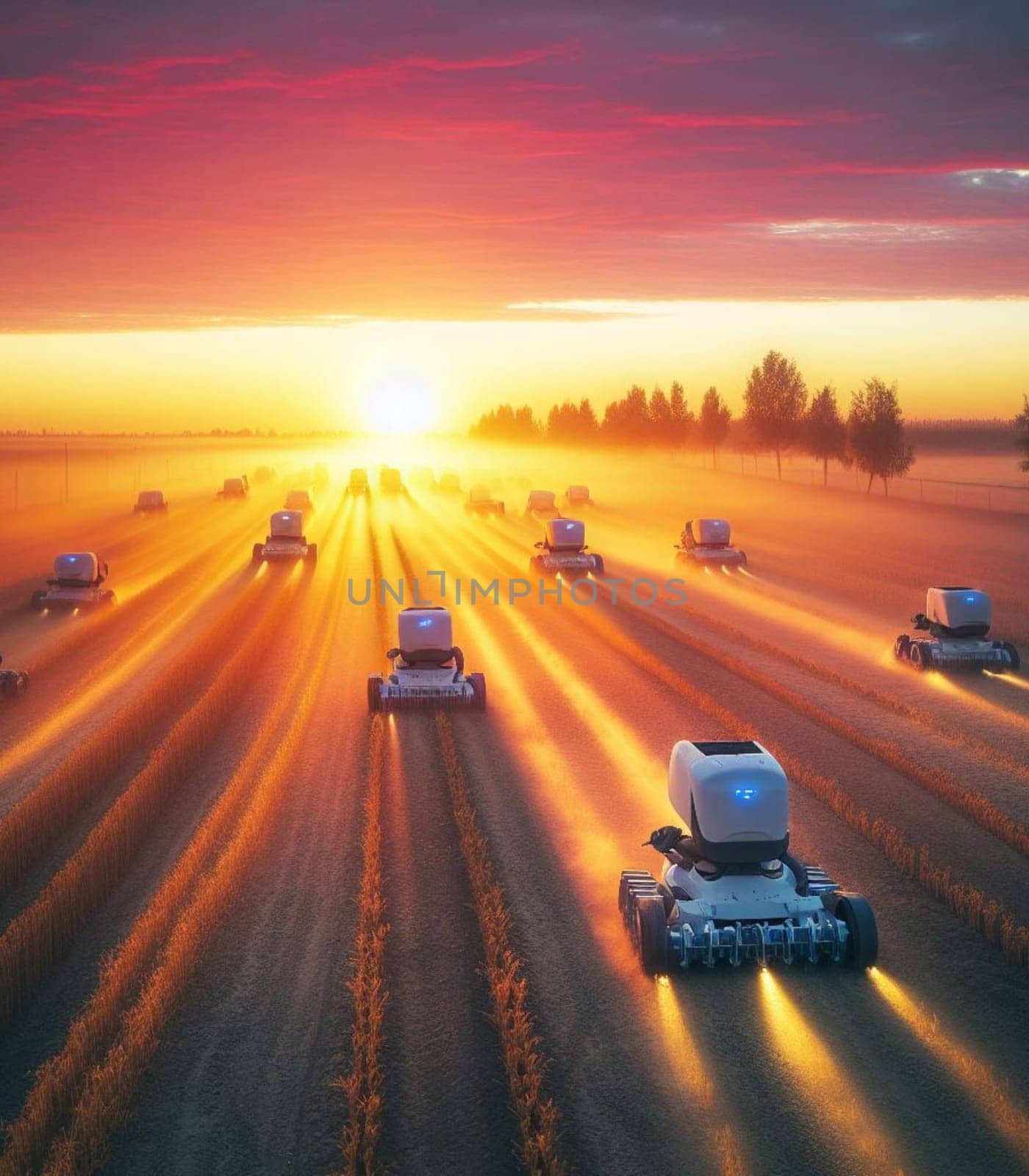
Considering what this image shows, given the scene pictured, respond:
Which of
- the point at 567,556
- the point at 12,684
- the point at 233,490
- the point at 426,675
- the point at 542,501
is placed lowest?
the point at 12,684

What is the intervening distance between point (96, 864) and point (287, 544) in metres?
37.1

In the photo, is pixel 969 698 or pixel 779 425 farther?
pixel 779 425

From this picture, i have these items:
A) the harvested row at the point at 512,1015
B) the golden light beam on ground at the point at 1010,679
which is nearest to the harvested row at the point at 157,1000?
the harvested row at the point at 512,1015

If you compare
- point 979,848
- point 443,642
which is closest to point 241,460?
point 443,642

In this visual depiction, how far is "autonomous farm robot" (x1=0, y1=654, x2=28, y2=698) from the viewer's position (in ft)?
84.4

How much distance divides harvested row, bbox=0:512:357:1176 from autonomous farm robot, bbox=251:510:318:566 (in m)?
32.4

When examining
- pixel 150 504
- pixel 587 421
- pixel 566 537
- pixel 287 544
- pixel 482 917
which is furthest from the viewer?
pixel 587 421

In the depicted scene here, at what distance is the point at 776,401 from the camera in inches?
4683

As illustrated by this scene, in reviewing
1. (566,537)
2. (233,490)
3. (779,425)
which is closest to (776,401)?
(779,425)

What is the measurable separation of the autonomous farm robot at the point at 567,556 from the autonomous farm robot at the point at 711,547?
5.00 meters

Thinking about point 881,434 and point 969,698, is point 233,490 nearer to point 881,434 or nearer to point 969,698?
point 881,434

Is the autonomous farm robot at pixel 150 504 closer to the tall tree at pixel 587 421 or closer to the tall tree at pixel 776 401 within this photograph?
the tall tree at pixel 776 401

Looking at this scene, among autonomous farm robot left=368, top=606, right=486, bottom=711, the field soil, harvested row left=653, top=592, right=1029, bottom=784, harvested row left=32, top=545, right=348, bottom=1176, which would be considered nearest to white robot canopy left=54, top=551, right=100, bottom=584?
the field soil

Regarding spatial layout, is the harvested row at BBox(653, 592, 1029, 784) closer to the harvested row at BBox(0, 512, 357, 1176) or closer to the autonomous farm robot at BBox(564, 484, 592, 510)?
the harvested row at BBox(0, 512, 357, 1176)
